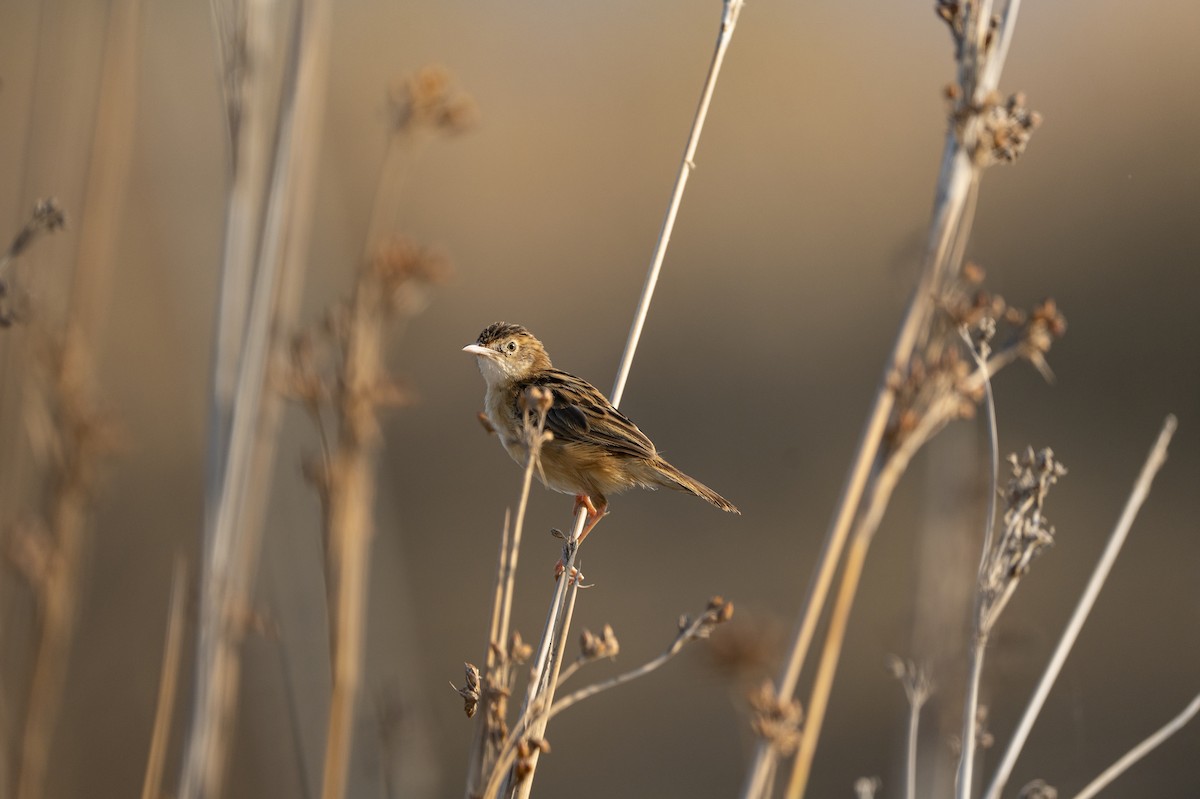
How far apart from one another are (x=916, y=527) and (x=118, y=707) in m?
7.67

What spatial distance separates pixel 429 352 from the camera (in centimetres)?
1365

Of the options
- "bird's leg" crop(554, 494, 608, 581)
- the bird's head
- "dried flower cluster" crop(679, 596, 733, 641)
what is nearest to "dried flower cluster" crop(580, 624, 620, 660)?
"dried flower cluster" crop(679, 596, 733, 641)

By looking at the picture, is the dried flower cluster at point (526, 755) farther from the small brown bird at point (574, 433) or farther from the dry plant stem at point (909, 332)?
the small brown bird at point (574, 433)

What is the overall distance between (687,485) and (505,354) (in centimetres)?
95

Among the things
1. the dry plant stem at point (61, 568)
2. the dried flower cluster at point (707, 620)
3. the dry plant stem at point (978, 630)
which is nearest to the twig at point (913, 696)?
the dry plant stem at point (978, 630)

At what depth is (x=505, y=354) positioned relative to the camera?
14.5 ft

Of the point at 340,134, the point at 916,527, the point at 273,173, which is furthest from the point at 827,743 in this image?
the point at 340,134

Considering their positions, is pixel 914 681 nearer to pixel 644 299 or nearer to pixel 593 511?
pixel 644 299

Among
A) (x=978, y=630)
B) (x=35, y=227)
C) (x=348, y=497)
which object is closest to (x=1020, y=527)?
(x=978, y=630)

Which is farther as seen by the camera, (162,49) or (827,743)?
(827,743)

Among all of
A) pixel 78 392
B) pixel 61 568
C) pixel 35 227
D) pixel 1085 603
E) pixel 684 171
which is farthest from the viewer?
pixel 78 392

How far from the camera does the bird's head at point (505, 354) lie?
4.40 meters

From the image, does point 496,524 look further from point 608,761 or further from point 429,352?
point 608,761

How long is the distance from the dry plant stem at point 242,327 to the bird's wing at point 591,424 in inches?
38.5
